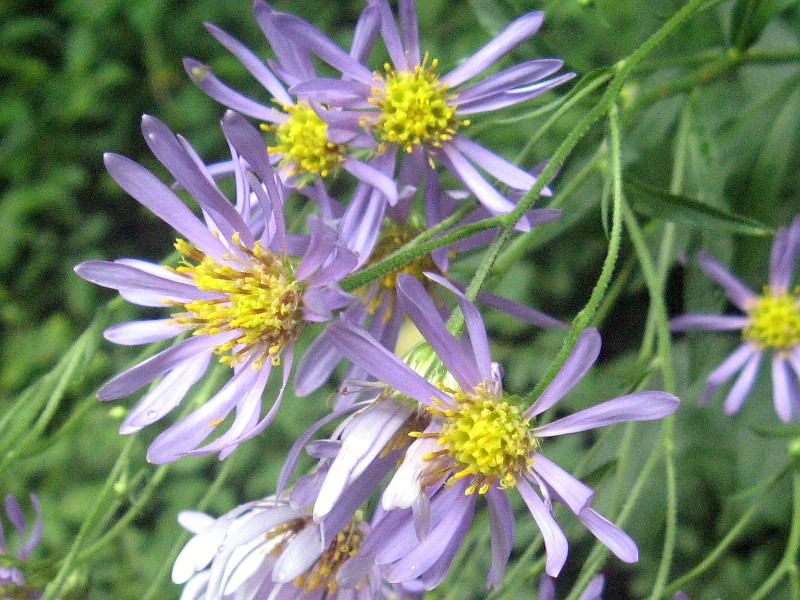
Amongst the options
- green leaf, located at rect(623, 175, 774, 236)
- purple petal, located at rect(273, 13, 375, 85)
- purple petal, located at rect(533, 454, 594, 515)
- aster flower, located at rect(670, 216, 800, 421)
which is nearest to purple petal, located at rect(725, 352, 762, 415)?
aster flower, located at rect(670, 216, 800, 421)

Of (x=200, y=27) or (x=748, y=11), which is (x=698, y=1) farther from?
(x=200, y=27)

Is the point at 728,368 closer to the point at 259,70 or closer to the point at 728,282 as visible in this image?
the point at 728,282

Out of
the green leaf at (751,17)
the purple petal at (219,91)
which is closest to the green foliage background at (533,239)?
the green leaf at (751,17)

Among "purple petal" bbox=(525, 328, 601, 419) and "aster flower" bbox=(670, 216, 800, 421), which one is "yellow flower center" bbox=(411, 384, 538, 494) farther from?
"aster flower" bbox=(670, 216, 800, 421)

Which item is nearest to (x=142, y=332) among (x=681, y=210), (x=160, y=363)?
(x=160, y=363)

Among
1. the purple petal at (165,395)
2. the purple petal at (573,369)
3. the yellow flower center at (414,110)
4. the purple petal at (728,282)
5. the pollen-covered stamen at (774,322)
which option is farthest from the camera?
the pollen-covered stamen at (774,322)

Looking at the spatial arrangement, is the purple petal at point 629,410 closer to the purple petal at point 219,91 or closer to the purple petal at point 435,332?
the purple petal at point 435,332
